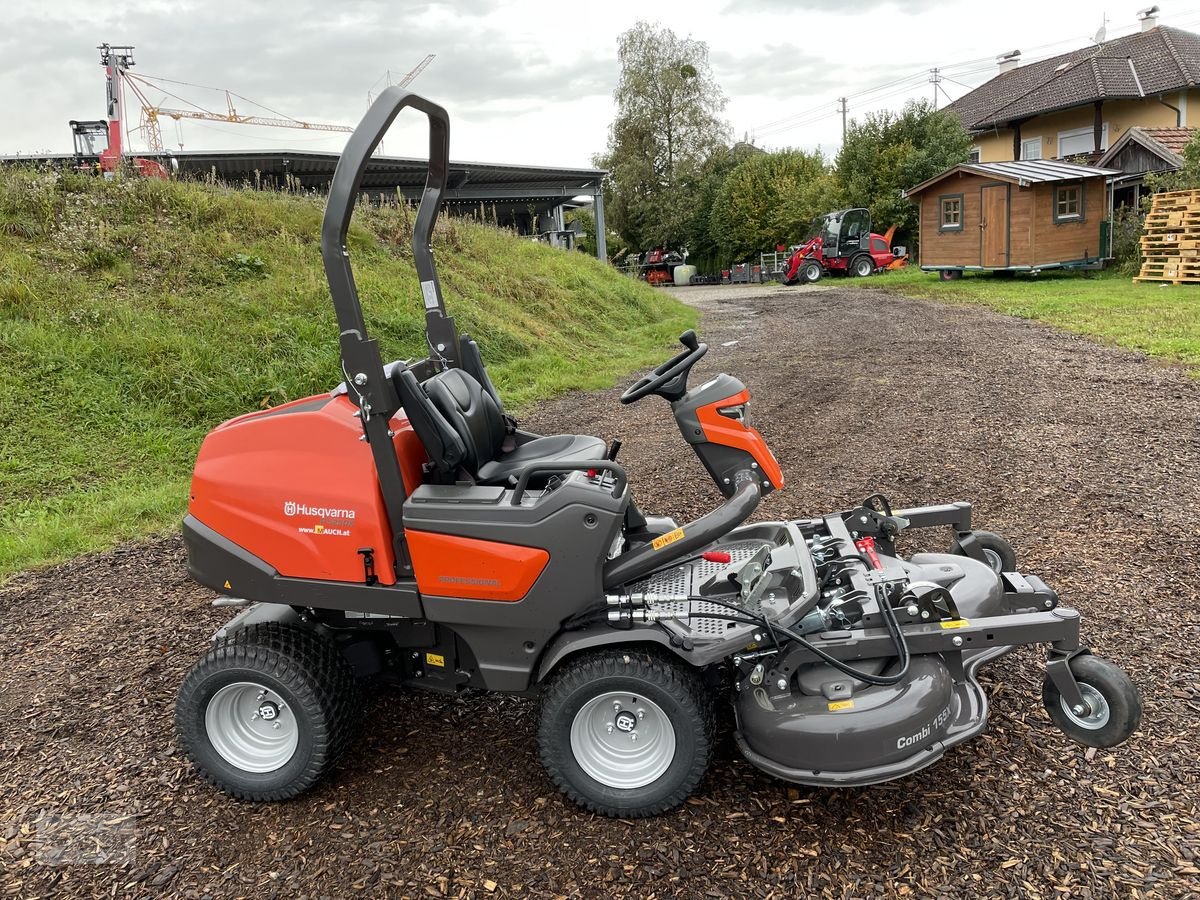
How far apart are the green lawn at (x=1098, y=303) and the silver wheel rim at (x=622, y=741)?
28.3 feet

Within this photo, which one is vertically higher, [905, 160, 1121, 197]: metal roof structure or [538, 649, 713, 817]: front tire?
[905, 160, 1121, 197]: metal roof structure

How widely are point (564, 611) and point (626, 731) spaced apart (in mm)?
471

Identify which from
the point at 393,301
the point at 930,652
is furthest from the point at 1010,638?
the point at 393,301

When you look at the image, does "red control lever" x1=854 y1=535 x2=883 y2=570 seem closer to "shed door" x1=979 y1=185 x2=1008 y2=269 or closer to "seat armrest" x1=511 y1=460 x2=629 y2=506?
"seat armrest" x1=511 y1=460 x2=629 y2=506

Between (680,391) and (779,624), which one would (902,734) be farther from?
(680,391)

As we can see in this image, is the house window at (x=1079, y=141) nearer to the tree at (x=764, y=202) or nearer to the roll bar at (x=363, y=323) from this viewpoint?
the tree at (x=764, y=202)

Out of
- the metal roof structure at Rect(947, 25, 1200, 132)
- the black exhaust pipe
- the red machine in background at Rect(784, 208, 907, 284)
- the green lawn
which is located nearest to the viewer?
the black exhaust pipe

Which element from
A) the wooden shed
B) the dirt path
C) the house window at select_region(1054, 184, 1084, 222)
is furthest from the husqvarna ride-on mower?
the house window at select_region(1054, 184, 1084, 222)

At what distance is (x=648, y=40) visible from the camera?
42.5 m

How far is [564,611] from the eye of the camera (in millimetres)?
2842

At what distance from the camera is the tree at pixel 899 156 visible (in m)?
27.6

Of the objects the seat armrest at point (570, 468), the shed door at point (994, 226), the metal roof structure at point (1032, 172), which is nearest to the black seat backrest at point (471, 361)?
the seat armrest at point (570, 468)

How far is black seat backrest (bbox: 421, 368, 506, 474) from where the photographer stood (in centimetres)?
306

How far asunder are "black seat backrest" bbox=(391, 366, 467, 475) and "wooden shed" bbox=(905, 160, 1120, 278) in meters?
19.9
